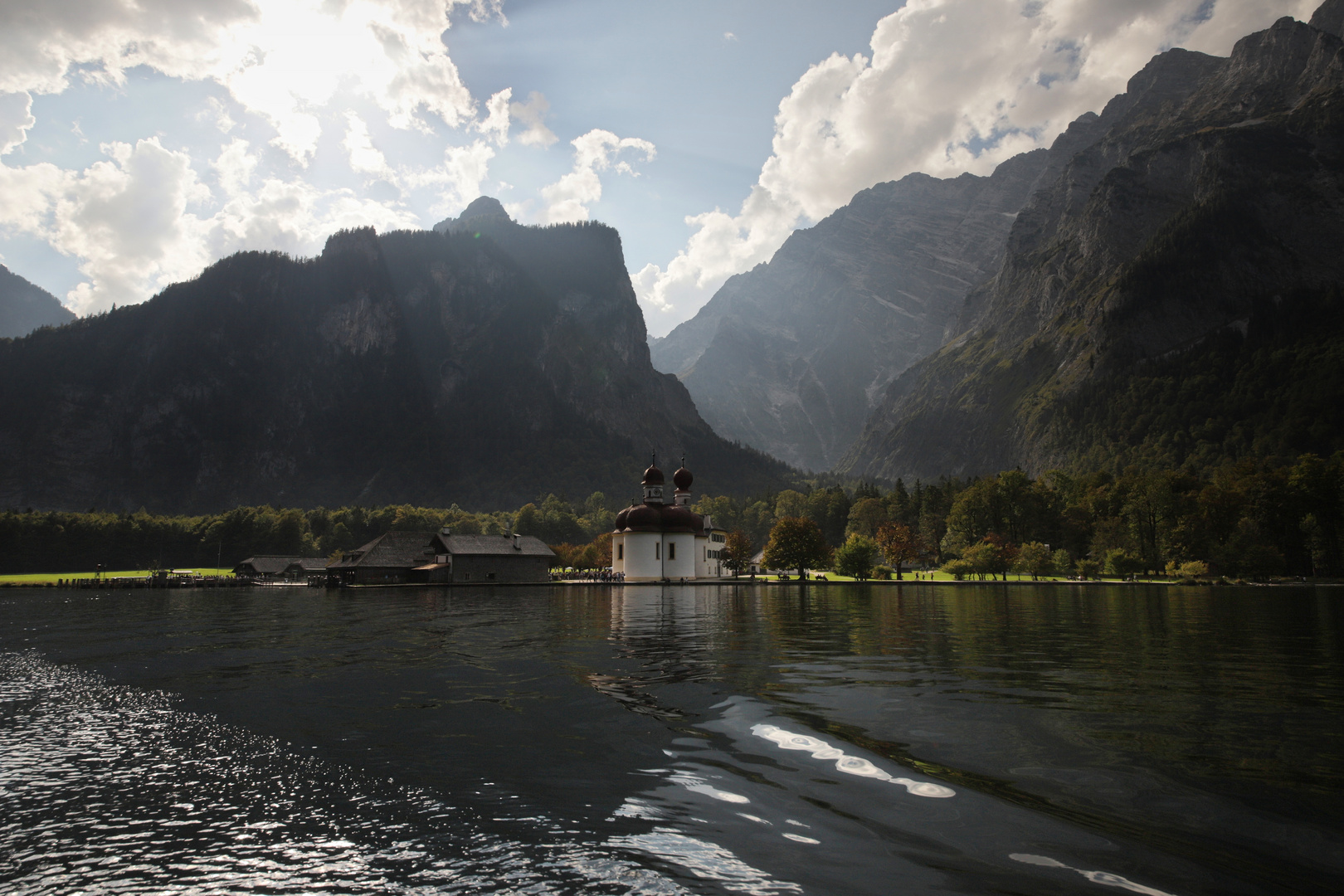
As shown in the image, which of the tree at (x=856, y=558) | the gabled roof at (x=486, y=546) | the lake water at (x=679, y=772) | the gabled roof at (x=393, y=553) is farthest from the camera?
the gabled roof at (x=393, y=553)

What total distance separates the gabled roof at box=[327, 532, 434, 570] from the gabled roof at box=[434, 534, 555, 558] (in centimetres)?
400

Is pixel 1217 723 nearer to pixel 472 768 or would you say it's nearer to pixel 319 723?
pixel 472 768

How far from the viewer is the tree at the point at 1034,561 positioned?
10894 cm

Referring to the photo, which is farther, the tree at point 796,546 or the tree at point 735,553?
the tree at point 735,553

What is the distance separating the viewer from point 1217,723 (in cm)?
1475

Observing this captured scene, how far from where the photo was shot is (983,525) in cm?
12394

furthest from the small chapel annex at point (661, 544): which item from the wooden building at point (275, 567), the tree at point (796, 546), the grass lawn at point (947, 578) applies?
the wooden building at point (275, 567)

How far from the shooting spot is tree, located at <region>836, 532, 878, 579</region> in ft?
344

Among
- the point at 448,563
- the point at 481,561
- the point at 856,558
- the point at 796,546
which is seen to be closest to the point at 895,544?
the point at 856,558

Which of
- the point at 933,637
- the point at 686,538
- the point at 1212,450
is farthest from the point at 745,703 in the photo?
the point at 1212,450

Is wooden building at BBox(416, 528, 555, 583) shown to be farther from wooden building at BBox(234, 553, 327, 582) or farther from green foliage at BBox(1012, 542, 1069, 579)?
green foliage at BBox(1012, 542, 1069, 579)

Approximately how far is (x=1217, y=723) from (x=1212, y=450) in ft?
692

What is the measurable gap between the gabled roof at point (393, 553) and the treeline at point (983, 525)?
111 feet

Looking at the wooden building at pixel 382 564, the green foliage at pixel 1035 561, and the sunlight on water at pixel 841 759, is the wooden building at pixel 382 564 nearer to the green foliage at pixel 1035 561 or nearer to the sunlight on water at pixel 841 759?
the green foliage at pixel 1035 561
